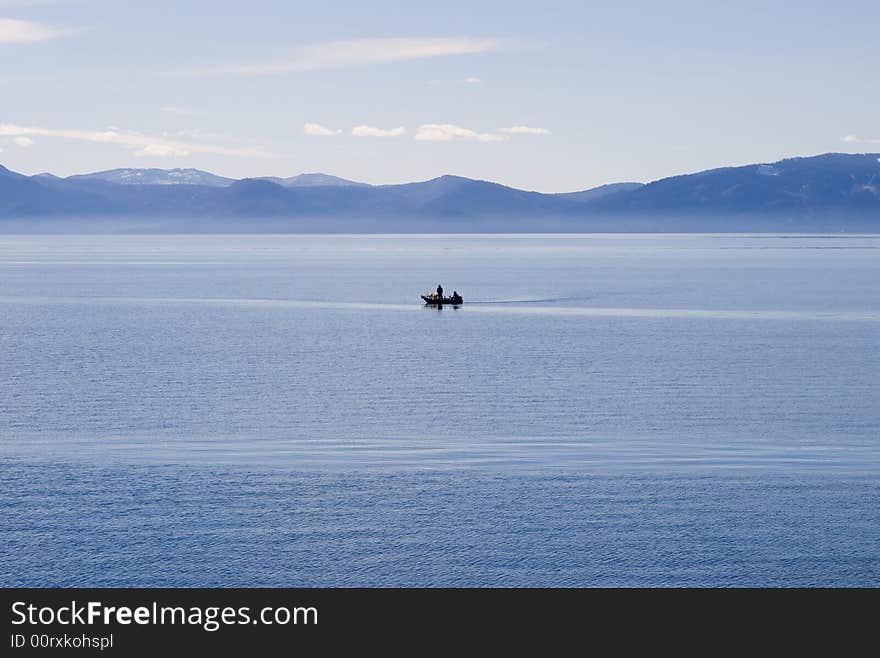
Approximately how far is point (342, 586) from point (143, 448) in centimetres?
2138

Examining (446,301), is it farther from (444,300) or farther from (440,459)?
(440,459)

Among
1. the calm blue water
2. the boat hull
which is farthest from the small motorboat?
the calm blue water

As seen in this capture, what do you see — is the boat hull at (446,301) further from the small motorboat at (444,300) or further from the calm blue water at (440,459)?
the calm blue water at (440,459)

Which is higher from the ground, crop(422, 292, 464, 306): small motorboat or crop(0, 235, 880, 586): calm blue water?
crop(422, 292, 464, 306): small motorboat

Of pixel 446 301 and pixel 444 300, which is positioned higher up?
pixel 444 300

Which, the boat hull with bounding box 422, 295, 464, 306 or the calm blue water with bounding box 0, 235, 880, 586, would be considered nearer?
the calm blue water with bounding box 0, 235, 880, 586

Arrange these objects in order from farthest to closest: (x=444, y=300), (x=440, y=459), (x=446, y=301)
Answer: (x=446, y=301) → (x=444, y=300) → (x=440, y=459)

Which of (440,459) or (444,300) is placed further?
(444,300)

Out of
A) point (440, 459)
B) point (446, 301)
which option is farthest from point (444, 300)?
point (440, 459)

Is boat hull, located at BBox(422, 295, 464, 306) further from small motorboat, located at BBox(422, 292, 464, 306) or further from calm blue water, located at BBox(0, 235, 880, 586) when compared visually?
calm blue water, located at BBox(0, 235, 880, 586)

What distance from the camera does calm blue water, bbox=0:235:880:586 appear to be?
39.6 m

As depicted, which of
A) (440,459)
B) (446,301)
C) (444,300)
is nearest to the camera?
(440,459)

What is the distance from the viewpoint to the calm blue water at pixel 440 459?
39.6 meters

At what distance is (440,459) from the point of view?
2115 inches
